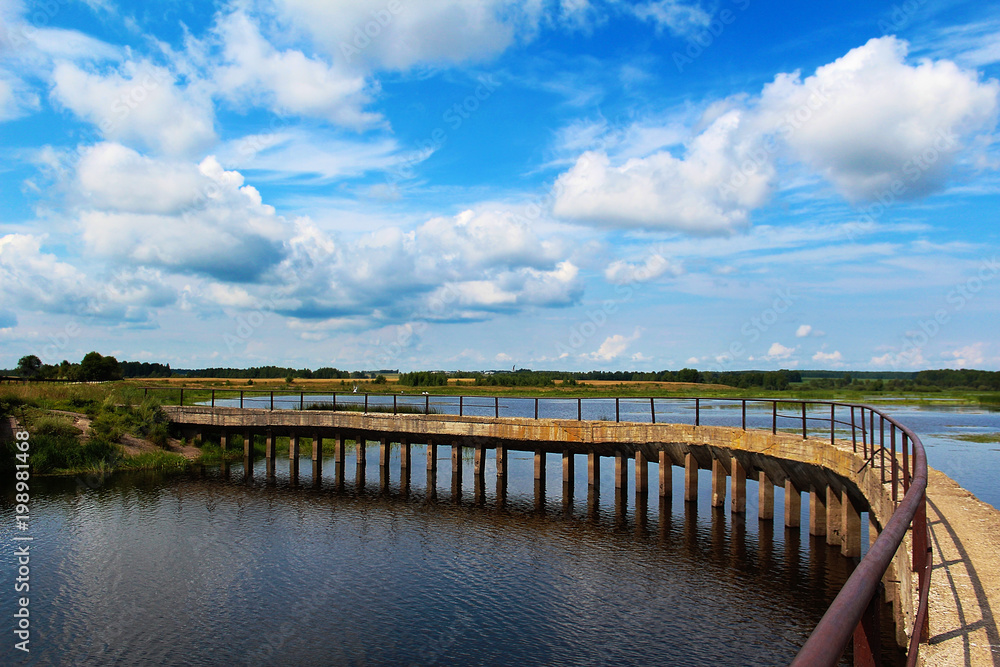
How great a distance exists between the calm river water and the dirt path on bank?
4.29m

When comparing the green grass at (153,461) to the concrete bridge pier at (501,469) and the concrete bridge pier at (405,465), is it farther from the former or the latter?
the concrete bridge pier at (501,469)

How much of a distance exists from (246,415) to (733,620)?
89.8 ft

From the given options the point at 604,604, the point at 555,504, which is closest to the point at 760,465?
the point at 555,504

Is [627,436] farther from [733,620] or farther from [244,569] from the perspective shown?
[244,569]

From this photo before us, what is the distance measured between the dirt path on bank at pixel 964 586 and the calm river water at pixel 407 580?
169 inches

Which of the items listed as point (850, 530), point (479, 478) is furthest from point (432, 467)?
point (850, 530)

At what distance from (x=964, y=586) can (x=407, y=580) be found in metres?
12.3

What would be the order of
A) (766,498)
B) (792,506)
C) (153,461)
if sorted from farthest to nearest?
1. (153,461)
2. (766,498)
3. (792,506)

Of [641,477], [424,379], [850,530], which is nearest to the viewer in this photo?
[850,530]

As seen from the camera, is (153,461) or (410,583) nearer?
(410,583)

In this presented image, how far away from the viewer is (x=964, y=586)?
6523 millimetres

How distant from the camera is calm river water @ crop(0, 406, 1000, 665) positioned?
12.3 m
